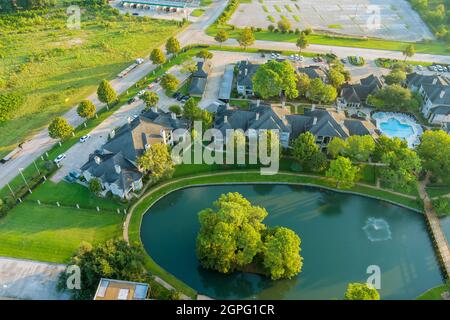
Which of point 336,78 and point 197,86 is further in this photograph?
point 197,86

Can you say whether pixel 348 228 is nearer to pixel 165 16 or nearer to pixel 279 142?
pixel 279 142

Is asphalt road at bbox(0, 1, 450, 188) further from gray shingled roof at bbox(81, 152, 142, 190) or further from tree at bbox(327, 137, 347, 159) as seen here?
tree at bbox(327, 137, 347, 159)

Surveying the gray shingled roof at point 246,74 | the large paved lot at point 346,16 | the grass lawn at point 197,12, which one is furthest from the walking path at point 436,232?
the grass lawn at point 197,12

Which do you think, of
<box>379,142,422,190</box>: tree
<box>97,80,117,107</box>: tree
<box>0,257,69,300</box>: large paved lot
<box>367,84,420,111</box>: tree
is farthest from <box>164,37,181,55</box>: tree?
<box>0,257,69,300</box>: large paved lot

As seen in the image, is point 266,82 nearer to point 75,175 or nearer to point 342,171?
point 342,171

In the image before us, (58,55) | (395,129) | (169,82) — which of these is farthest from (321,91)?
(58,55)
